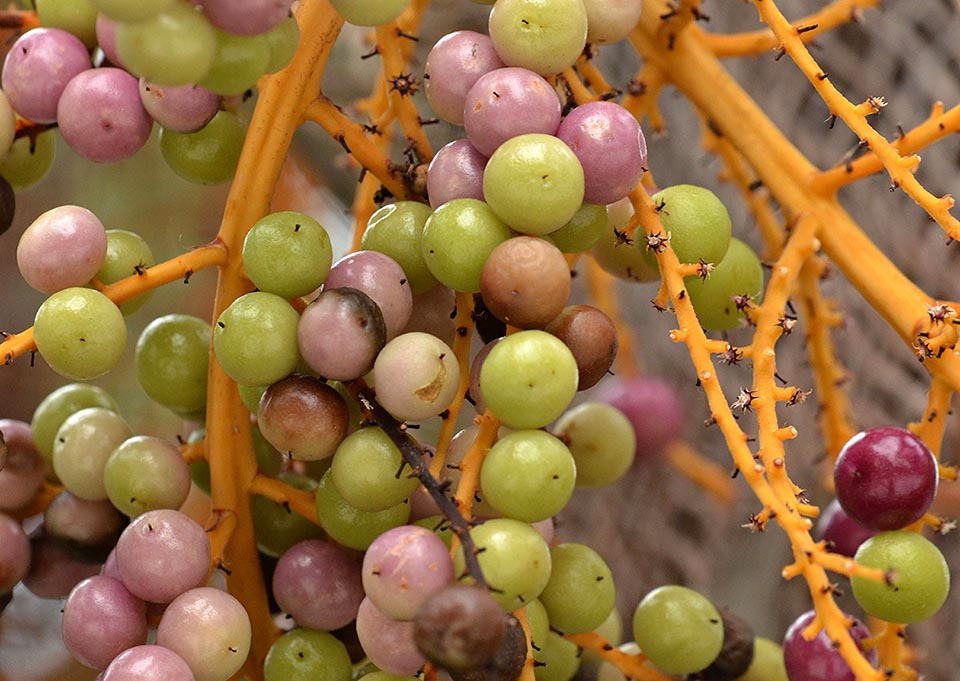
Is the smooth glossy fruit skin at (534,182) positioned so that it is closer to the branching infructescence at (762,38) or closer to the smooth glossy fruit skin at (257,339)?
the smooth glossy fruit skin at (257,339)

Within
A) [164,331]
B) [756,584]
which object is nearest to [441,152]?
[164,331]

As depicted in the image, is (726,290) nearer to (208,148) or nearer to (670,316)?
Answer: (208,148)

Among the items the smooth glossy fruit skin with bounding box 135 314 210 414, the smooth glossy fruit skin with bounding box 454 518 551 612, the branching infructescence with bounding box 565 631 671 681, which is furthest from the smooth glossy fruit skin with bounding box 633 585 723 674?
the smooth glossy fruit skin with bounding box 135 314 210 414

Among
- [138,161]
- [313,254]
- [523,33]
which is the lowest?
[138,161]

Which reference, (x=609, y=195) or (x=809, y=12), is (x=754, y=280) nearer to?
(x=609, y=195)

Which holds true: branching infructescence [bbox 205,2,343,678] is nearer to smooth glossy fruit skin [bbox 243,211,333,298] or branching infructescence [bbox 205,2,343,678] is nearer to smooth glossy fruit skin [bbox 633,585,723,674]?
smooth glossy fruit skin [bbox 243,211,333,298]
